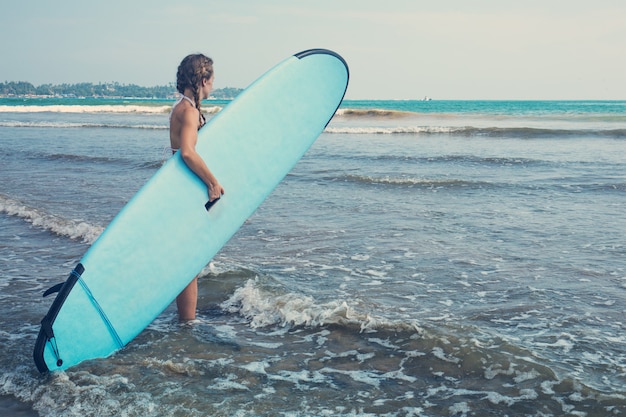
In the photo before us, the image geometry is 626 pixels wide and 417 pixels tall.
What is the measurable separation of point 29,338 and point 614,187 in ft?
27.7

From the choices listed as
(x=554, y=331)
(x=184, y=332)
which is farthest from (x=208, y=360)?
(x=554, y=331)

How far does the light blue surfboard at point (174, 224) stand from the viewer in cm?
343

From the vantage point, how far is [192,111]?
143 inches

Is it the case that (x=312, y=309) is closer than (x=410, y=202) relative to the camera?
Yes

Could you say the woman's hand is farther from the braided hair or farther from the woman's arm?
the braided hair

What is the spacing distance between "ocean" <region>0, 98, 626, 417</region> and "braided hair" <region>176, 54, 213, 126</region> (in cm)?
151

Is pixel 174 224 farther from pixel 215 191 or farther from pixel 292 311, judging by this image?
pixel 292 311

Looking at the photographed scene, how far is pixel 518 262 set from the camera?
540cm

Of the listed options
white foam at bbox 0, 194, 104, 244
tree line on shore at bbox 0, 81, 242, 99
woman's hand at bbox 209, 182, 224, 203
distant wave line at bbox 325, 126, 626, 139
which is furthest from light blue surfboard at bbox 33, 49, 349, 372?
tree line on shore at bbox 0, 81, 242, 99

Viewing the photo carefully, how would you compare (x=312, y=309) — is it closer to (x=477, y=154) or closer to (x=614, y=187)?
(x=614, y=187)

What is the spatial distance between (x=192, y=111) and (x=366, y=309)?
175 cm

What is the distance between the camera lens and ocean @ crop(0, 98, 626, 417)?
3.04 metres

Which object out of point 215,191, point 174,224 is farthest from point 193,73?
point 174,224

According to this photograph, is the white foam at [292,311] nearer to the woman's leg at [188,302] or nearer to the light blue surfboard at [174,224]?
the woman's leg at [188,302]
